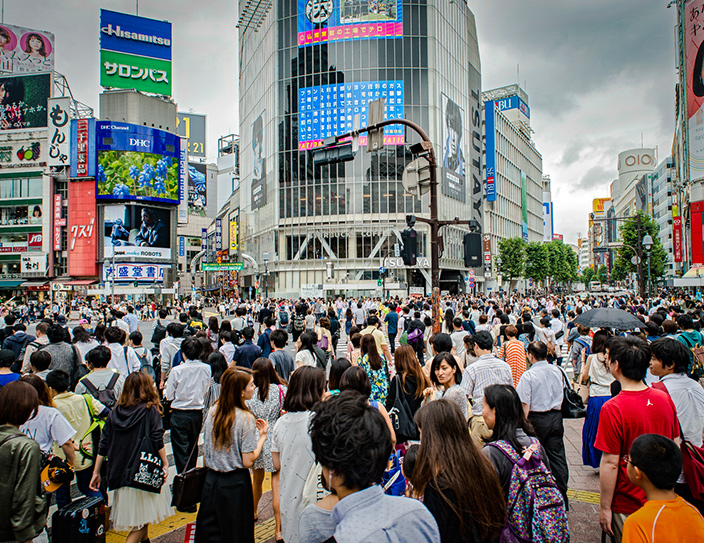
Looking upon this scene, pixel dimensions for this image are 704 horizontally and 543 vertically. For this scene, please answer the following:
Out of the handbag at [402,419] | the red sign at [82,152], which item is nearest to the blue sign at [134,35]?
the red sign at [82,152]

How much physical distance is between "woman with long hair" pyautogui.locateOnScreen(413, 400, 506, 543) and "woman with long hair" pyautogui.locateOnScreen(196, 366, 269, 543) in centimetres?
172

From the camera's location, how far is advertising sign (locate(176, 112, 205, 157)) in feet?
411

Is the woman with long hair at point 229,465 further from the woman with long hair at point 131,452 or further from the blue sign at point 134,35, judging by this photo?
the blue sign at point 134,35

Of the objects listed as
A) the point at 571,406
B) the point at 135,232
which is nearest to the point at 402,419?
the point at 571,406

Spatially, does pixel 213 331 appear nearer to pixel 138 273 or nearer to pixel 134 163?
pixel 138 273

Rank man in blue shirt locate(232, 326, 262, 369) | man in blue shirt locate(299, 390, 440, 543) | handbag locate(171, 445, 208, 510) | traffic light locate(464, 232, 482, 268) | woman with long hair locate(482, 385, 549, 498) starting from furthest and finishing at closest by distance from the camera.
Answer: traffic light locate(464, 232, 482, 268)
man in blue shirt locate(232, 326, 262, 369)
handbag locate(171, 445, 208, 510)
woman with long hair locate(482, 385, 549, 498)
man in blue shirt locate(299, 390, 440, 543)

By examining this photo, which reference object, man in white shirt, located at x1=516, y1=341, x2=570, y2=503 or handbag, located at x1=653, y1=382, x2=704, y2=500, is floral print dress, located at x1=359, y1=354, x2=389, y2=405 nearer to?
man in white shirt, located at x1=516, y1=341, x2=570, y2=503

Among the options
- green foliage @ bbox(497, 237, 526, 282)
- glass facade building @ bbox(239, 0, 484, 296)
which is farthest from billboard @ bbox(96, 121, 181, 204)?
green foliage @ bbox(497, 237, 526, 282)

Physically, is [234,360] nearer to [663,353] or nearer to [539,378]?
[539,378]

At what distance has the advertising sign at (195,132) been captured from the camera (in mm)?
125387

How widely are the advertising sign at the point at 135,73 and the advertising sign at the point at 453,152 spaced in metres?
42.2

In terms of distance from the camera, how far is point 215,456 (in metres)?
3.67

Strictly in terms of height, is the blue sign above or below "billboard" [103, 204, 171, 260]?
above

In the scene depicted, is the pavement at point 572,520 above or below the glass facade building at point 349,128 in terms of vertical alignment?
below
